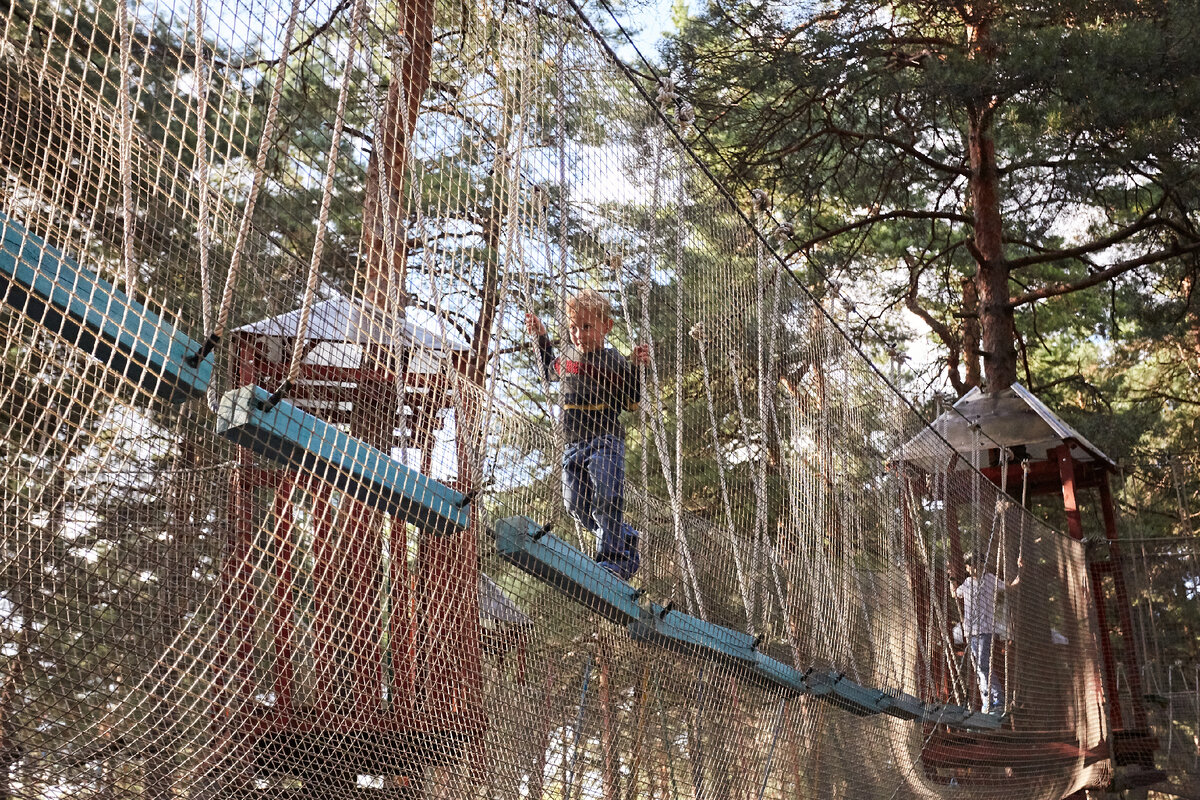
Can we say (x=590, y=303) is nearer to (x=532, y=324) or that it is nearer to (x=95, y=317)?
(x=532, y=324)

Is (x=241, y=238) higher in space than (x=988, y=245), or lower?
lower

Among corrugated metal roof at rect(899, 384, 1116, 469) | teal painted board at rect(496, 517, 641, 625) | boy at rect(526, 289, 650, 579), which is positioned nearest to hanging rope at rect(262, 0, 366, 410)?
teal painted board at rect(496, 517, 641, 625)

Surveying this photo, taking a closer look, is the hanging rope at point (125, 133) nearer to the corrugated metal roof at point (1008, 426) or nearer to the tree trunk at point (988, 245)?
the corrugated metal roof at point (1008, 426)

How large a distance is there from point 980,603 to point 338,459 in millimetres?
3682

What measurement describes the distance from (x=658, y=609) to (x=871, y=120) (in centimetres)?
544

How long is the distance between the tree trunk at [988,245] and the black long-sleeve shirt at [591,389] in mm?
4020

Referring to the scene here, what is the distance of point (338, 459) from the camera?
182 cm

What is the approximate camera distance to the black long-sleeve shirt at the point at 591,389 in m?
2.83

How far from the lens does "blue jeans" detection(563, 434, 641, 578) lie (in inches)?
110

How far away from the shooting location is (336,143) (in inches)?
74.3

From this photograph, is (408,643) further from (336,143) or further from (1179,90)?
(1179,90)

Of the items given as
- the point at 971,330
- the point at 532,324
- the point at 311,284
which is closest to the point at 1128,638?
the point at 971,330

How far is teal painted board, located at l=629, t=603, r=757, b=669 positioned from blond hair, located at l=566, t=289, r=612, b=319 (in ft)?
2.32

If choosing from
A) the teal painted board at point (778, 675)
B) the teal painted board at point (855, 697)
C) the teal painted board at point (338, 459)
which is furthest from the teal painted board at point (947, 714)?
the teal painted board at point (338, 459)
